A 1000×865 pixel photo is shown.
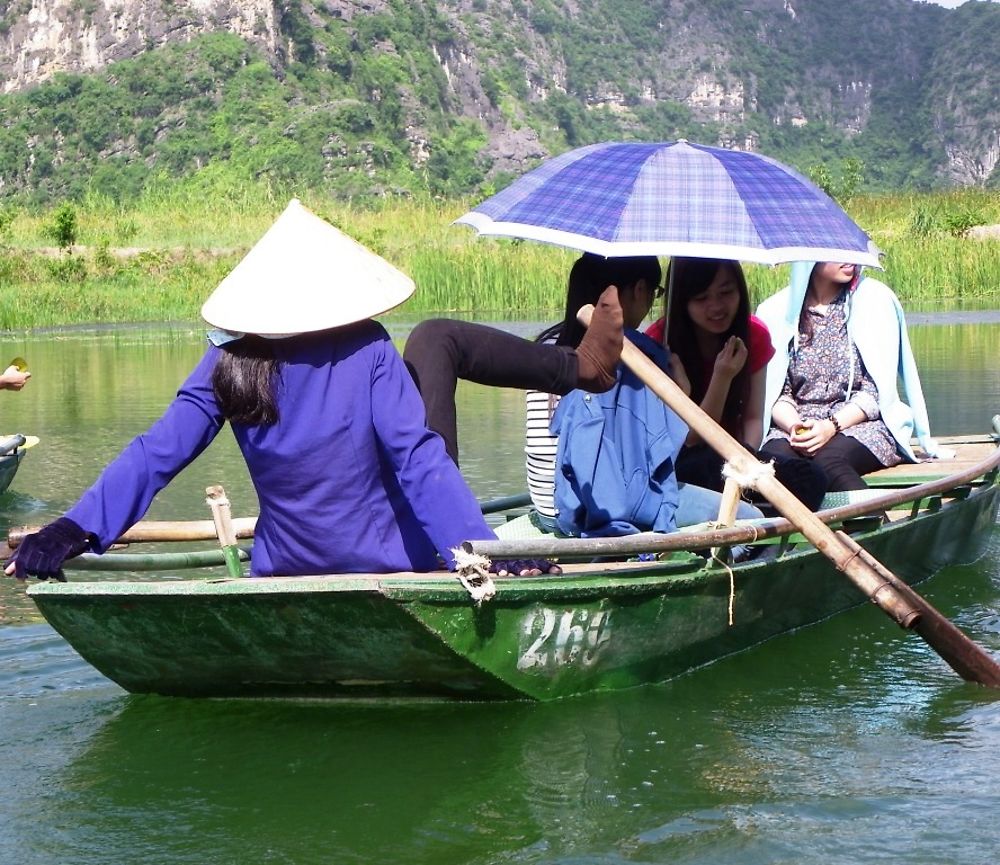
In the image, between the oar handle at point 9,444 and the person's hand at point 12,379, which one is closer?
the person's hand at point 12,379

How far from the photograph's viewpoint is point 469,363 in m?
4.36

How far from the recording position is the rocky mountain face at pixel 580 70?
52250mm

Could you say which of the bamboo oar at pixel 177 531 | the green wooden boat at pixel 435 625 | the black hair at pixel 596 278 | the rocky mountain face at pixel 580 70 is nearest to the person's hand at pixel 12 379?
the bamboo oar at pixel 177 531

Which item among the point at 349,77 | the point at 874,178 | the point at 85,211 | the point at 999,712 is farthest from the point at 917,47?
the point at 999,712

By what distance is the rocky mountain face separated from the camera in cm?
5225

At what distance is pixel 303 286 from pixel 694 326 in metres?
1.83

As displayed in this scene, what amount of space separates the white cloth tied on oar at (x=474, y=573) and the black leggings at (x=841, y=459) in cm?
223

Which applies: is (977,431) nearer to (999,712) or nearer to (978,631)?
(978,631)

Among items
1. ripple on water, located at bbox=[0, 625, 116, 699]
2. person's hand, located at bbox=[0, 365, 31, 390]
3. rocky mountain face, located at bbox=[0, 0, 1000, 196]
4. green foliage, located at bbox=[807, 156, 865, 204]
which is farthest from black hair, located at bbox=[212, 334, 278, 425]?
rocky mountain face, located at bbox=[0, 0, 1000, 196]

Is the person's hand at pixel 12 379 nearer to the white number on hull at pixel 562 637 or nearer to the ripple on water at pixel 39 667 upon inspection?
the ripple on water at pixel 39 667

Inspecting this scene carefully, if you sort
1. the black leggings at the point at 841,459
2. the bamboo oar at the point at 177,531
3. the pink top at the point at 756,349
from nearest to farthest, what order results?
the bamboo oar at the point at 177,531 → the pink top at the point at 756,349 → the black leggings at the point at 841,459

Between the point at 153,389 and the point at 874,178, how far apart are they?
263ft

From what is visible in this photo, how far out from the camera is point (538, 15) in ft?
294

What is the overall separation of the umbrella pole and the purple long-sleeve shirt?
76 centimetres
